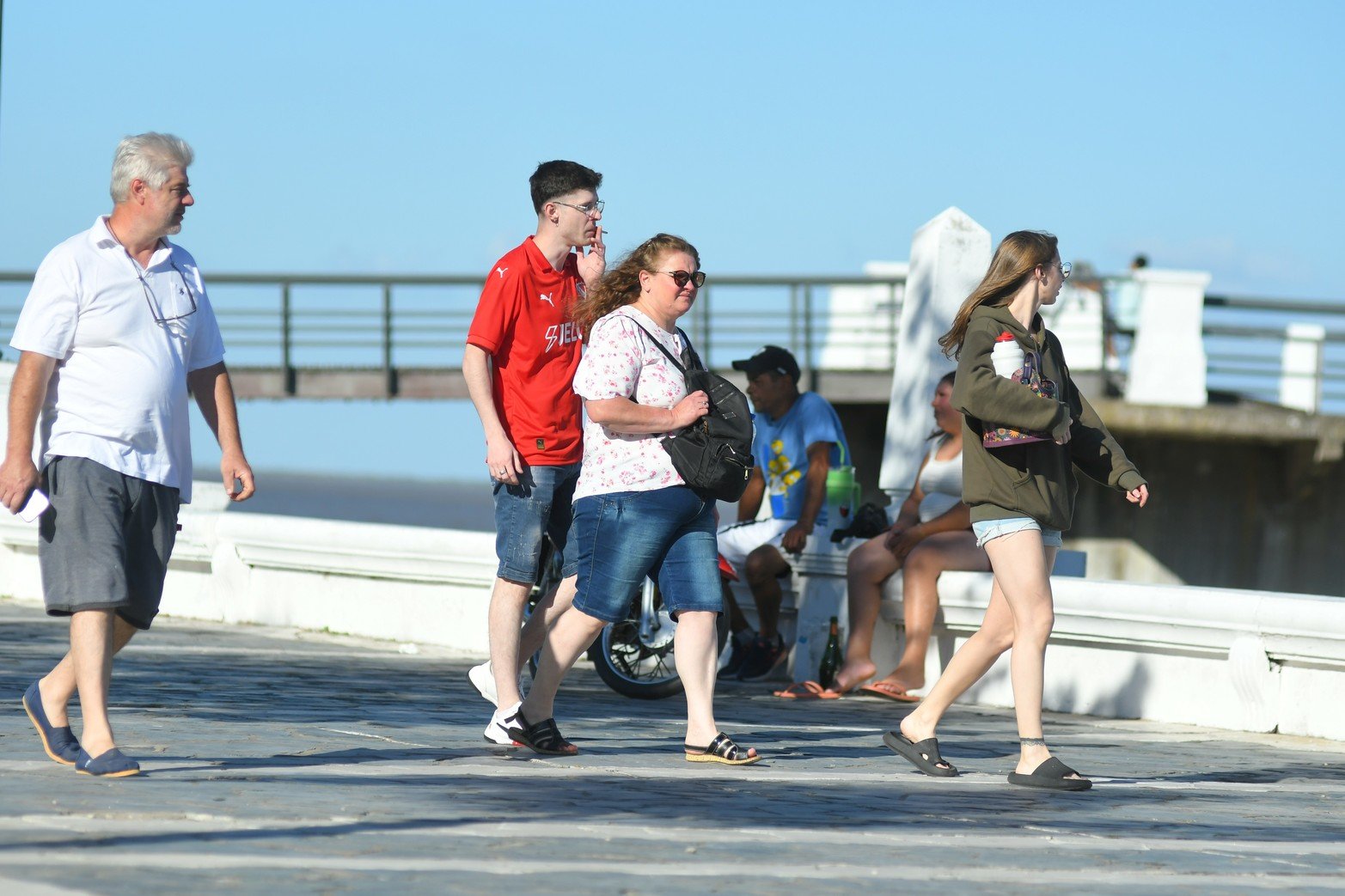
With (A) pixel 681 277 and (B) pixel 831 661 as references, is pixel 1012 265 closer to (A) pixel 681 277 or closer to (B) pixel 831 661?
(A) pixel 681 277

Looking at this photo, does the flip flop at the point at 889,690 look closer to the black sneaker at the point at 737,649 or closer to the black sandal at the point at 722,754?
the black sneaker at the point at 737,649

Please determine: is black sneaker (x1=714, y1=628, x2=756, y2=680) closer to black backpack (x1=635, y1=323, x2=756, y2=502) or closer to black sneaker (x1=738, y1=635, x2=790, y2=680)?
black sneaker (x1=738, y1=635, x2=790, y2=680)

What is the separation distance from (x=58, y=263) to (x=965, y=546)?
513cm

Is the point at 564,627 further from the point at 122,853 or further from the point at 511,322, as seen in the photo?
the point at 122,853

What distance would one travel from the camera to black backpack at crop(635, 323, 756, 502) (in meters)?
6.07

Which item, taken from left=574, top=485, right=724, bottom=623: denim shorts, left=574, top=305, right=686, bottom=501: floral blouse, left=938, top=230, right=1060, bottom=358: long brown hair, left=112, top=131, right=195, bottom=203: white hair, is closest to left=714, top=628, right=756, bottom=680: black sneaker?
left=574, top=485, right=724, bottom=623: denim shorts

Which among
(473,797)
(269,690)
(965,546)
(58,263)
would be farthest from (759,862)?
(965,546)

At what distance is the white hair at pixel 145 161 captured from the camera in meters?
5.23

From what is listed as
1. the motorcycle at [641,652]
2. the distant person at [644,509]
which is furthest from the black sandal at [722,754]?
the motorcycle at [641,652]

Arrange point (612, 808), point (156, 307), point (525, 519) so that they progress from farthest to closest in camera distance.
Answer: point (525, 519)
point (156, 307)
point (612, 808)

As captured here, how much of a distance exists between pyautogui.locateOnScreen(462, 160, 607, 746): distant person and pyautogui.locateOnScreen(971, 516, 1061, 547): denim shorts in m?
1.34

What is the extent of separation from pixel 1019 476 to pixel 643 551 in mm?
1187

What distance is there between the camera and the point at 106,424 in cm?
515

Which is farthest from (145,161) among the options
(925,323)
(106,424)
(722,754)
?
(925,323)
